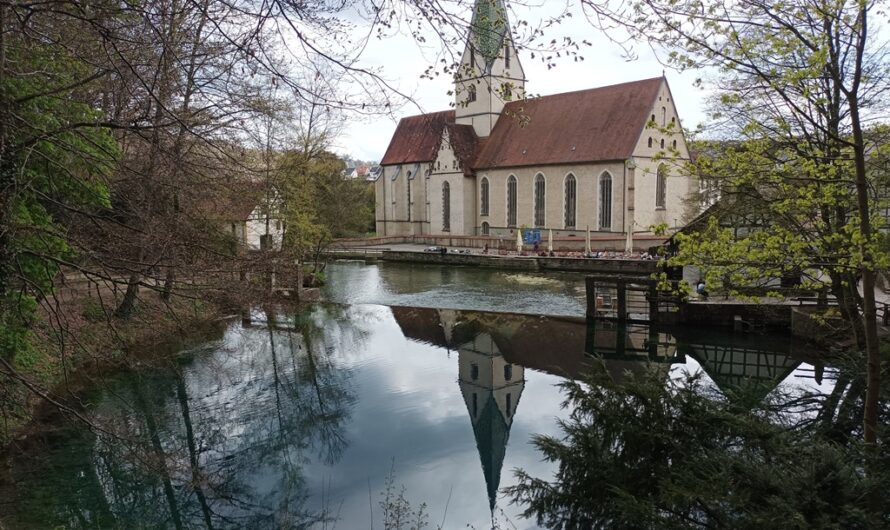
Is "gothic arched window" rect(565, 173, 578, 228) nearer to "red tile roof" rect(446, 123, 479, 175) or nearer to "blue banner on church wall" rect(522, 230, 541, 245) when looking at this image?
"blue banner on church wall" rect(522, 230, 541, 245)

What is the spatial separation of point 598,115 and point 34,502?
32.8 meters

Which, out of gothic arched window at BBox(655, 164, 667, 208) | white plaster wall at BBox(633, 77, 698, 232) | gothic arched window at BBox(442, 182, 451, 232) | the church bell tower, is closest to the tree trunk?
the church bell tower

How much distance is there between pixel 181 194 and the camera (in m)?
8.75

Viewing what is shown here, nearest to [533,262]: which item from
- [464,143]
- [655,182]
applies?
[655,182]

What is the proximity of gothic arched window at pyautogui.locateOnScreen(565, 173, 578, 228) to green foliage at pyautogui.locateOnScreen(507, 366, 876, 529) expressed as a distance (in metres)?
29.7

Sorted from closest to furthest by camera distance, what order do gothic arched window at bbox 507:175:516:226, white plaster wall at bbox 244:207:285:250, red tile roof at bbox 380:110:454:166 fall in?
white plaster wall at bbox 244:207:285:250 → gothic arched window at bbox 507:175:516:226 → red tile roof at bbox 380:110:454:166

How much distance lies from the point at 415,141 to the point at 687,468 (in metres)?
42.1

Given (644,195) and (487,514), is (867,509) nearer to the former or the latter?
(487,514)

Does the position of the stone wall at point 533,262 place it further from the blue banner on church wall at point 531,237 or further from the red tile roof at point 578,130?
the red tile roof at point 578,130

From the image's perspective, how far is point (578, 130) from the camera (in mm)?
34781

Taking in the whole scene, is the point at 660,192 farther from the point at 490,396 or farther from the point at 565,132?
the point at 490,396

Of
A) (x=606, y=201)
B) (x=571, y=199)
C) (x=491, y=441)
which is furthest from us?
(x=571, y=199)

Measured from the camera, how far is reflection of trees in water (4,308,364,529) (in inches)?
275

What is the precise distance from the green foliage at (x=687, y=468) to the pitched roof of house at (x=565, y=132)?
24938 millimetres
